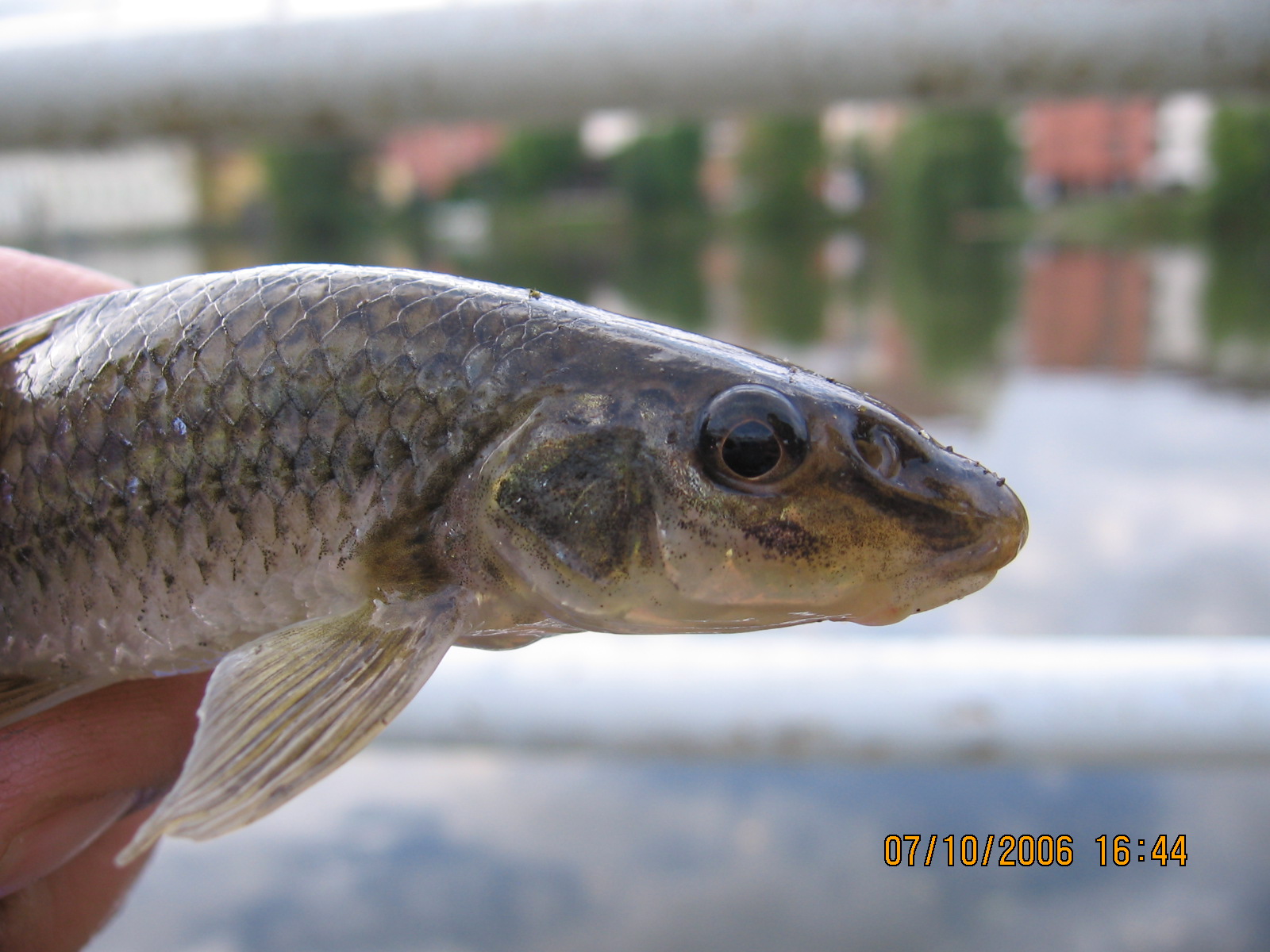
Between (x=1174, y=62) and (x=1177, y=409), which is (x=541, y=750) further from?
(x=1177, y=409)

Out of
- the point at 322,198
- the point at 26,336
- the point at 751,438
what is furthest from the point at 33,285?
the point at 322,198

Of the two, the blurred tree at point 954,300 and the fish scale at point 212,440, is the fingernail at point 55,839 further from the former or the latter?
the blurred tree at point 954,300

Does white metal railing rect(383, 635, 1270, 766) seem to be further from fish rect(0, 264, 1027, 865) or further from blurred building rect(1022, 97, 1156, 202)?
blurred building rect(1022, 97, 1156, 202)

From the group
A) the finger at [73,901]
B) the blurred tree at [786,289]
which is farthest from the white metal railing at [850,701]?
the blurred tree at [786,289]

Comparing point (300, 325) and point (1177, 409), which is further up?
point (300, 325)

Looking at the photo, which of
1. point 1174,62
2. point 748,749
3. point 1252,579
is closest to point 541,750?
point 748,749
